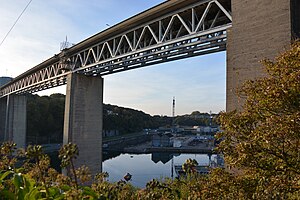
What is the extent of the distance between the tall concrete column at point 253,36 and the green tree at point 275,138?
669 centimetres

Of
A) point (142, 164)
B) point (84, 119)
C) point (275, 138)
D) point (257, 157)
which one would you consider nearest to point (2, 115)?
point (142, 164)

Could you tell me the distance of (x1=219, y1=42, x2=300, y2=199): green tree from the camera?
120 inches

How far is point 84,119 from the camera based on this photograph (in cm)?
2586

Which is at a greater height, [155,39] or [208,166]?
[155,39]

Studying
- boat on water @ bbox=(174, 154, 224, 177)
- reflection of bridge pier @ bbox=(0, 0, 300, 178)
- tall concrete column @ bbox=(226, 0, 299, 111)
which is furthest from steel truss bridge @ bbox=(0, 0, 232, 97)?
boat on water @ bbox=(174, 154, 224, 177)

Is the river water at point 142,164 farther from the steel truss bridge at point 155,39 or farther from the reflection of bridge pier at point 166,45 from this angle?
the steel truss bridge at point 155,39

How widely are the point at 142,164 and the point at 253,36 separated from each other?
45038 mm

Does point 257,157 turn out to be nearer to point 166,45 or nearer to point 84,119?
point 166,45

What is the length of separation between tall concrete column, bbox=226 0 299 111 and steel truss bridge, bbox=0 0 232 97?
41.1 inches

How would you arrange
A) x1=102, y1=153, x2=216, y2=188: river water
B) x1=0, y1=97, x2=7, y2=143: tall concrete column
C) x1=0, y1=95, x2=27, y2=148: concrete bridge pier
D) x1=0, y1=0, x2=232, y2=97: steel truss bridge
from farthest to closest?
1. x1=0, y1=97, x2=7, y2=143: tall concrete column
2. x1=0, y1=95, x2=27, y2=148: concrete bridge pier
3. x1=102, y1=153, x2=216, y2=188: river water
4. x1=0, y1=0, x2=232, y2=97: steel truss bridge

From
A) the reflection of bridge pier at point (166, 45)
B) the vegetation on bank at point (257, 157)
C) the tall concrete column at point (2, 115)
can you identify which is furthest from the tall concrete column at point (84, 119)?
the tall concrete column at point (2, 115)

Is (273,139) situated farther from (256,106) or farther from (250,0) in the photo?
(250,0)

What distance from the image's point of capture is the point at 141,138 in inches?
3337

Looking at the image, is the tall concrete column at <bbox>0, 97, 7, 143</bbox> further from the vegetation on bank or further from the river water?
the vegetation on bank
